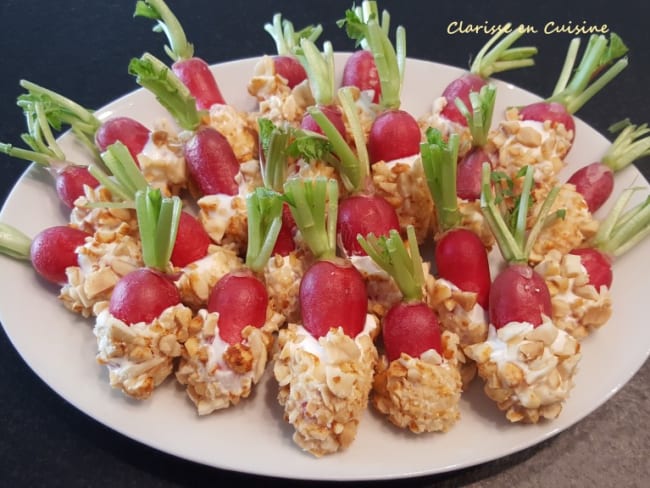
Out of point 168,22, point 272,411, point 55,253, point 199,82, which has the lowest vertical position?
point 272,411

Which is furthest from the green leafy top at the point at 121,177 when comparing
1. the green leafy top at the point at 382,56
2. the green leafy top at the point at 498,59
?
the green leafy top at the point at 498,59

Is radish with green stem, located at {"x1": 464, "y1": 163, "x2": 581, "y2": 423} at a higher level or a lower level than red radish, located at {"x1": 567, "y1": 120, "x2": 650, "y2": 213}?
lower

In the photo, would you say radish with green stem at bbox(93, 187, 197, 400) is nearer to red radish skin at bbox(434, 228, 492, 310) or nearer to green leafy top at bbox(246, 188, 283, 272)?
green leafy top at bbox(246, 188, 283, 272)

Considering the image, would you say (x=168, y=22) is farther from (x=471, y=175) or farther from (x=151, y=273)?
(x=471, y=175)

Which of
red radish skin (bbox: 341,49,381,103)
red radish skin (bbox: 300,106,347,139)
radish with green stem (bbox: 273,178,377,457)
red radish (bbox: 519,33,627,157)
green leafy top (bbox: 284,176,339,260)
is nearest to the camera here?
radish with green stem (bbox: 273,178,377,457)

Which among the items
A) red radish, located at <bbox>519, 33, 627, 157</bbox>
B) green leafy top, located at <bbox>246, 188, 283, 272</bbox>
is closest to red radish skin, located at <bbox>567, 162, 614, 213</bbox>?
red radish, located at <bbox>519, 33, 627, 157</bbox>

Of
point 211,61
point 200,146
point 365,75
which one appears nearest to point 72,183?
point 200,146
